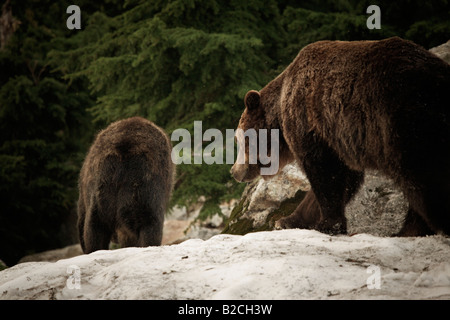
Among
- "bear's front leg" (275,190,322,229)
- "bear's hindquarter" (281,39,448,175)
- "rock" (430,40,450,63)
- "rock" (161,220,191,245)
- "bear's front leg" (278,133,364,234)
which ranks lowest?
"rock" (161,220,191,245)

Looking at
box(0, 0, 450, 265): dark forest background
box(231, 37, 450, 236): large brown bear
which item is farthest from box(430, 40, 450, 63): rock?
box(231, 37, 450, 236): large brown bear

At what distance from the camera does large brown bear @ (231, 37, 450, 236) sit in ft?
11.0

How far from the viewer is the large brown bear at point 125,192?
505cm

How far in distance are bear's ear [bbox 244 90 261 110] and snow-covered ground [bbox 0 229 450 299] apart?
203 centimetres

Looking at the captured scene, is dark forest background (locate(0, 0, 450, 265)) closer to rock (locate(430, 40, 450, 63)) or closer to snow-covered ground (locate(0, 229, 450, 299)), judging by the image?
rock (locate(430, 40, 450, 63))

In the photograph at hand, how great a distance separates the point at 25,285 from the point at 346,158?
9.67ft

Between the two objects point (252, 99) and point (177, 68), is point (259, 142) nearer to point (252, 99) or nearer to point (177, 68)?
point (252, 99)

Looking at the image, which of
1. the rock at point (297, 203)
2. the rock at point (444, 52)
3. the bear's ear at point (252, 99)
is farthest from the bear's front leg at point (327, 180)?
the rock at point (444, 52)

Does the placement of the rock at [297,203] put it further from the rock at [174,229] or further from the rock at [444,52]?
the rock at [174,229]

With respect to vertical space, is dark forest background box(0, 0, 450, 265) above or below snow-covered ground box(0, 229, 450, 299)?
above

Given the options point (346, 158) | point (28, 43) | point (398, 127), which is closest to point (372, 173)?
point (346, 158)

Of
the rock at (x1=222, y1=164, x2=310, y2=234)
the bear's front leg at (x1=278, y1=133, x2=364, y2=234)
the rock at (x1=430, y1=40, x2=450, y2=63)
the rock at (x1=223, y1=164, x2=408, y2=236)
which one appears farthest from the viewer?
the rock at (x1=430, y1=40, x2=450, y2=63)

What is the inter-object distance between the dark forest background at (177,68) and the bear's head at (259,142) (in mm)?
3032

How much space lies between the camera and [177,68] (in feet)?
30.8
